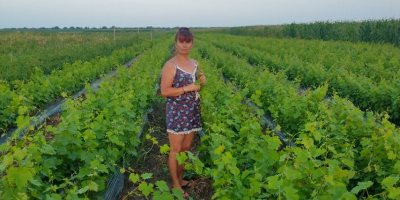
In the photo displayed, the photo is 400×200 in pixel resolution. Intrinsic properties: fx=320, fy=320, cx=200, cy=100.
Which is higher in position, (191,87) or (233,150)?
(191,87)

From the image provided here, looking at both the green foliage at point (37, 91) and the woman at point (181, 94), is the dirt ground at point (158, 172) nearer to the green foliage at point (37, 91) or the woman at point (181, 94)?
the woman at point (181, 94)

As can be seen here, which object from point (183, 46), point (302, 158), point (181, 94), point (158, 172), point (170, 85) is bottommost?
point (158, 172)

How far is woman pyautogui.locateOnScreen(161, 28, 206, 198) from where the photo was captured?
11.1ft

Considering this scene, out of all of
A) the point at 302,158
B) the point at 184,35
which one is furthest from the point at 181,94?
the point at 302,158

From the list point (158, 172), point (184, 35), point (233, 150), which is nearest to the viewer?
point (233, 150)

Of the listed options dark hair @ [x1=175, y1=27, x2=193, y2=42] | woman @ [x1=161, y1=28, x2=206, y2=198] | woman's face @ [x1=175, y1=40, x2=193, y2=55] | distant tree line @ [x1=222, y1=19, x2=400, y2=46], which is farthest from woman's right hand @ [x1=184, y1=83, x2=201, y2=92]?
distant tree line @ [x1=222, y1=19, x2=400, y2=46]

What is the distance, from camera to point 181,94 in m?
3.46

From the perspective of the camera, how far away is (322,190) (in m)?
2.26

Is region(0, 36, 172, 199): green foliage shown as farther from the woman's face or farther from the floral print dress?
the woman's face

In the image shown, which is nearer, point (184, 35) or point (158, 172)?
point (184, 35)

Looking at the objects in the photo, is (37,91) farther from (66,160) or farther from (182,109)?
(182,109)

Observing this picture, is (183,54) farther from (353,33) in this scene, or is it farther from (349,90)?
(353,33)

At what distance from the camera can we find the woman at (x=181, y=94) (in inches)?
133

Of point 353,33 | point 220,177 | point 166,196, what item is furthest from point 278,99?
point 353,33
